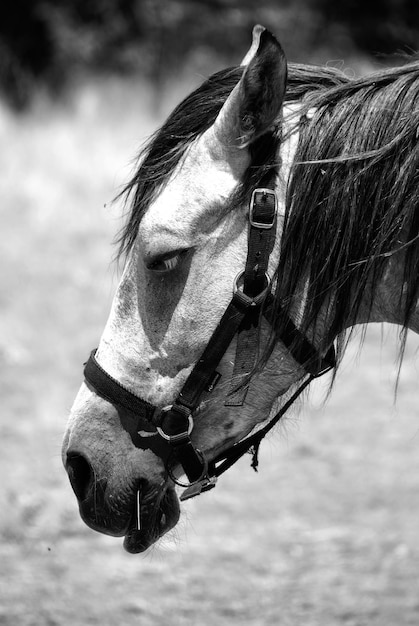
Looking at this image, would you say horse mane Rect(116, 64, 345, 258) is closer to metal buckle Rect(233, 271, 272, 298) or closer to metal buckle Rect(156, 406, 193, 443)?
metal buckle Rect(233, 271, 272, 298)

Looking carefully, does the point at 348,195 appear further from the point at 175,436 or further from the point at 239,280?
the point at 175,436

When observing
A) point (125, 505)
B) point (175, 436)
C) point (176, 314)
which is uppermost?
point (176, 314)

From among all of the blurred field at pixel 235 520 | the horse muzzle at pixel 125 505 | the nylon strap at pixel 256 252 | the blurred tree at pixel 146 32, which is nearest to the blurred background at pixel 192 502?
the blurred field at pixel 235 520

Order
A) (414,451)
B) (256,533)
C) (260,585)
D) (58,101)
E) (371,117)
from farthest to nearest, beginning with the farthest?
(58,101), (414,451), (256,533), (260,585), (371,117)

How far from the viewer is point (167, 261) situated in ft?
6.56

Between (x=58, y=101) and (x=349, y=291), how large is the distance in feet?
46.0

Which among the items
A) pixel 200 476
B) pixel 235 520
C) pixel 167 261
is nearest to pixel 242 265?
pixel 167 261

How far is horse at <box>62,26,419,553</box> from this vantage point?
194 cm

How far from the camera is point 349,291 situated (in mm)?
2010

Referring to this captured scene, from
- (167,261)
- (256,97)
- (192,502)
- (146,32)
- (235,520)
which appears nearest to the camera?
(256,97)

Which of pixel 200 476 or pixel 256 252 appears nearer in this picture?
pixel 256 252

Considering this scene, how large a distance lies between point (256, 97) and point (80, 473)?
3.65 ft

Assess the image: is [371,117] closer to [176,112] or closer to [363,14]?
[176,112]

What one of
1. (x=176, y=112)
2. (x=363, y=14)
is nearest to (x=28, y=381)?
(x=176, y=112)
